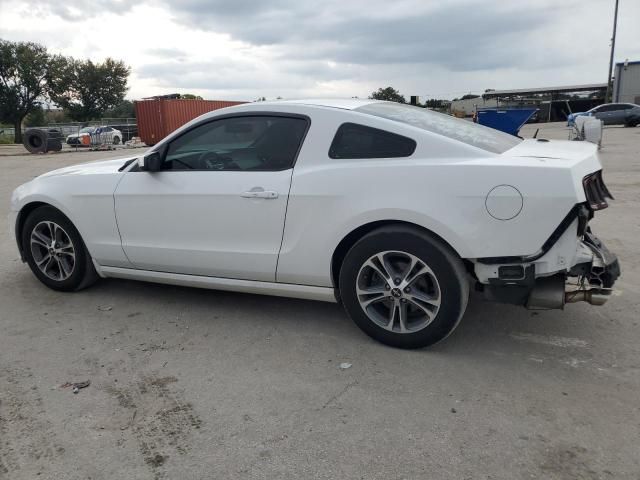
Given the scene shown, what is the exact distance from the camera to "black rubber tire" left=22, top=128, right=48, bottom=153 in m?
25.1

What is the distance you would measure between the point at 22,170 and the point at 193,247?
15.6 metres

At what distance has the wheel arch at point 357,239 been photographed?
3.17 meters

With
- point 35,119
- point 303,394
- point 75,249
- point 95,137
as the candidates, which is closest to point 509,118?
point 75,249

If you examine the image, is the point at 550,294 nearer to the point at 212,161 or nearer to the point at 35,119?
the point at 212,161

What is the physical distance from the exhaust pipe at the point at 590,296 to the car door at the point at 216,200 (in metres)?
1.88

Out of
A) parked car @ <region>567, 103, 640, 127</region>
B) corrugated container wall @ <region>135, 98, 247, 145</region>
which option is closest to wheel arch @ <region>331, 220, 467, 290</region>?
corrugated container wall @ <region>135, 98, 247, 145</region>

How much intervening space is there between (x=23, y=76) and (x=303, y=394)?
177 ft

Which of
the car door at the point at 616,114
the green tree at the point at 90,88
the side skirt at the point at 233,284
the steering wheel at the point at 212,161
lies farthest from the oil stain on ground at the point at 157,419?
the green tree at the point at 90,88

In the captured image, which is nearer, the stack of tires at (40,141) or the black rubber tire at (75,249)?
the black rubber tire at (75,249)

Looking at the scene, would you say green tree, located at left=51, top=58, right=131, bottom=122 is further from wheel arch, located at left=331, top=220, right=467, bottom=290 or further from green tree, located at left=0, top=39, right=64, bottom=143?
wheel arch, located at left=331, top=220, right=467, bottom=290

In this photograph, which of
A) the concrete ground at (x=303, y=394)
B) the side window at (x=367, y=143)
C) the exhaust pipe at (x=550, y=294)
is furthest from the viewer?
the side window at (x=367, y=143)

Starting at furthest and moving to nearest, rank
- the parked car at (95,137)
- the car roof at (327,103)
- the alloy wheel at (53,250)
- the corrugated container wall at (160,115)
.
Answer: the corrugated container wall at (160,115), the parked car at (95,137), the alloy wheel at (53,250), the car roof at (327,103)

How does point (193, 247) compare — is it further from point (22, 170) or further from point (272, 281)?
point (22, 170)

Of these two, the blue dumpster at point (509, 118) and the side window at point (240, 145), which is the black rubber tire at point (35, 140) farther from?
the side window at point (240, 145)
